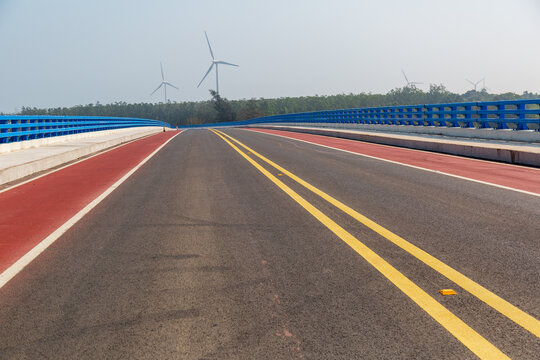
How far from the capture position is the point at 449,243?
5051 mm

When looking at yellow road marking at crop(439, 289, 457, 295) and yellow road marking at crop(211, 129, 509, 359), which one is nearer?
yellow road marking at crop(211, 129, 509, 359)

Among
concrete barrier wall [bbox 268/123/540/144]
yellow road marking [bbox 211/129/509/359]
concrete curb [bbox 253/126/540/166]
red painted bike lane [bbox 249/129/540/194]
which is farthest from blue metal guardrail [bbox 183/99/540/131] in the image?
yellow road marking [bbox 211/129/509/359]

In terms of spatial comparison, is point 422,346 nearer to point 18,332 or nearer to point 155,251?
point 18,332

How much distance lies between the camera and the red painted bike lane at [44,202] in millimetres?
5789

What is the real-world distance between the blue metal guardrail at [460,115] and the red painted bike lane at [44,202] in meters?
12.2

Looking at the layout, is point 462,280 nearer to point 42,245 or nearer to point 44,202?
point 42,245

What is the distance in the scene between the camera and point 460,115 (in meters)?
20.2

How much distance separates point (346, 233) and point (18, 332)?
11.2ft

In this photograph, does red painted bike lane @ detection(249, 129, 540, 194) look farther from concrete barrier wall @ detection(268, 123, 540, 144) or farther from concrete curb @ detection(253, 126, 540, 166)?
Result: concrete barrier wall @ detection(268, 123, 540, 144)

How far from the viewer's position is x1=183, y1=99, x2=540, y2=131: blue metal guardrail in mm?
15742

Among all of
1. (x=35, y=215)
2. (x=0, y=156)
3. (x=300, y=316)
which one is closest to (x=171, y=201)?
(x=35, y=215)

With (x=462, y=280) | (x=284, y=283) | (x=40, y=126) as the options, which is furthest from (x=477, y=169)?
(x=40, y=126)

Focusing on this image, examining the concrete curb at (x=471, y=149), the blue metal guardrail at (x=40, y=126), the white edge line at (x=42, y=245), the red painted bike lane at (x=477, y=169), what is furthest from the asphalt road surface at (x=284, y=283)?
the blue metal guardrail at (x=40, y=126)

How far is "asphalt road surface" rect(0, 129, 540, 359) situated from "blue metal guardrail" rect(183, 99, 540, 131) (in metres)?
9.32
